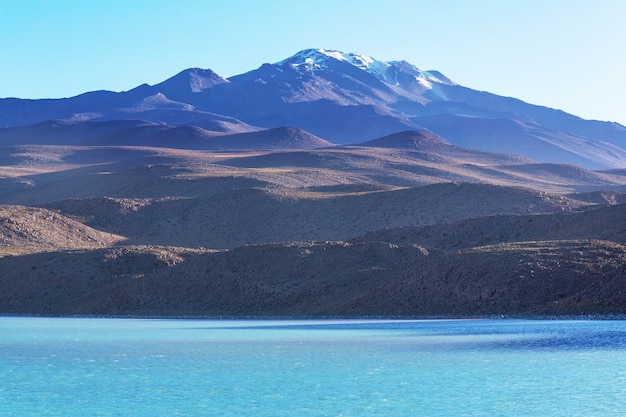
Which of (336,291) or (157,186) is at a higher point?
(157,186)

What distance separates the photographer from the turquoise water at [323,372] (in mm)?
21328

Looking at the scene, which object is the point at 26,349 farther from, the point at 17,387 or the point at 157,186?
→ the point at 157,186

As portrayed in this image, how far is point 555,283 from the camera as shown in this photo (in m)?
52.2

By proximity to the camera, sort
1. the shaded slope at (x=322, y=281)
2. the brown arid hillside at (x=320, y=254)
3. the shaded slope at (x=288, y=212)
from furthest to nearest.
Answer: the shaded slope at (x=288, y=212)
the brown arid hillside at (x=320, y=254)
the shaded slope at (x=322, y=281)

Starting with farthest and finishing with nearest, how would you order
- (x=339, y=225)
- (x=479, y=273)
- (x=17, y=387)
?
(x=339, y=225) < (x=479, y=273) < (x=17, y=387)

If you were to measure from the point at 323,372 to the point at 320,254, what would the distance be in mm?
38149

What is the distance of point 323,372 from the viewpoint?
26750mm

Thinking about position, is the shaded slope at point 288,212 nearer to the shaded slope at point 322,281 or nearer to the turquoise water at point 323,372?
the shaded slope at point 322,281

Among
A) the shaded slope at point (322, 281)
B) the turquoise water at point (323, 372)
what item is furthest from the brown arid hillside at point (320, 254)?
the turquoise water at point (323, 372)

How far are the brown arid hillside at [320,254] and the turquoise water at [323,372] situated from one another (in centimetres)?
1149

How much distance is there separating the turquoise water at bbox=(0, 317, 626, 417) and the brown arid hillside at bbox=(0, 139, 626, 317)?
11.5 m

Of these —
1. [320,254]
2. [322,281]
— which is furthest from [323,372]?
[320,254]

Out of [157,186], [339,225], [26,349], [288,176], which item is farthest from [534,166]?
[26,349]

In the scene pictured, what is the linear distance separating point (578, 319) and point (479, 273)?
8.68m
